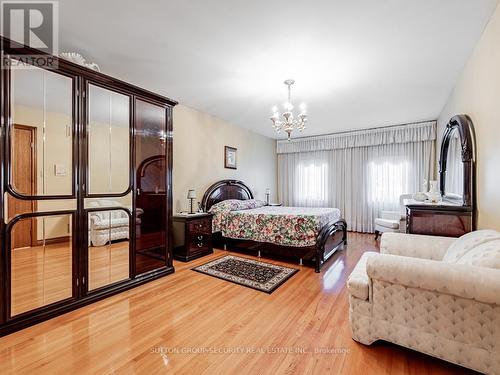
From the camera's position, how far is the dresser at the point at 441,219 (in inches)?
98.7

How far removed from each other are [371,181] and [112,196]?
5.60m

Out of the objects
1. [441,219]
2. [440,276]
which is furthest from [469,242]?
[441,219]

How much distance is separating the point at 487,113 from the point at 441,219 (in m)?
1.11

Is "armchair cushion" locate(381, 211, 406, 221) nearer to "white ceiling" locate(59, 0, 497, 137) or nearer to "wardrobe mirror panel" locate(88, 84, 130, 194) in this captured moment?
"white ceiling" locate(59, 0, 497, 137)

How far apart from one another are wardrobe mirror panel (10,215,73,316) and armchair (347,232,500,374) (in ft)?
8.43

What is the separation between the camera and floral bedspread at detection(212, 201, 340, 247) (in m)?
3.53

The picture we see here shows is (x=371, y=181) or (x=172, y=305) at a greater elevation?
(x=371, y=181)

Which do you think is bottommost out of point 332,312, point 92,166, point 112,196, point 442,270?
point 332,312

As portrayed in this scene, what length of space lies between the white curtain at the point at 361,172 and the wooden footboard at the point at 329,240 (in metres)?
1.85

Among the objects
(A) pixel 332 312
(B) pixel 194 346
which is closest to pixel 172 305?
(B) pixel 194 346

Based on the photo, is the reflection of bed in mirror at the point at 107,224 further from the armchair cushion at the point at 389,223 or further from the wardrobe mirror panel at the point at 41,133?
the armchair cushion at the point at 389,223

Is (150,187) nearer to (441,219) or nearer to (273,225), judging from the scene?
(273,225)

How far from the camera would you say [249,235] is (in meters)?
4.04

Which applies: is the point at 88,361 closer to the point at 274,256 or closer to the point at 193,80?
the point at 274,256
